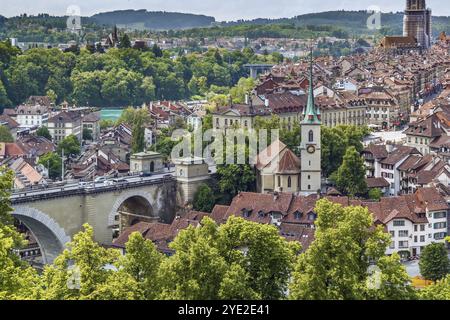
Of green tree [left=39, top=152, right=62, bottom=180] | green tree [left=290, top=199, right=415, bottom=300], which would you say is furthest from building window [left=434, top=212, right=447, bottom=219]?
green tree [left=39, top=152, right=62, bottom=180]

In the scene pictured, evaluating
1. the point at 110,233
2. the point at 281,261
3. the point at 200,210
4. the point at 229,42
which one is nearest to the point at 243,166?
the point at 200,210

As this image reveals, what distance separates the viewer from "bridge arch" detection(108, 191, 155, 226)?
141 feet

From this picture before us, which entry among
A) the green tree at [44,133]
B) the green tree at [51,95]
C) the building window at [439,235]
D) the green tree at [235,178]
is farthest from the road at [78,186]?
the green tree at [51,95]

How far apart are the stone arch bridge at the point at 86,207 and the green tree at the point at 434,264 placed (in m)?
12.5

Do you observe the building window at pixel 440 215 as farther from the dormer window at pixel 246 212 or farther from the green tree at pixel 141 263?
the green tree at pixel 141 263

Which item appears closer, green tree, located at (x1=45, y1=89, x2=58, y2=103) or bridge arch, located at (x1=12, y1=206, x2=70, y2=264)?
bridge arch, located at (x1=12, y1=206, x2=70, y2=264)

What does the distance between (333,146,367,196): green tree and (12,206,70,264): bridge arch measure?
38.0 feet

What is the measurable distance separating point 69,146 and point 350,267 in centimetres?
4451

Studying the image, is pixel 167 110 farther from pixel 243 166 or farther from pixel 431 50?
pixel 431 50

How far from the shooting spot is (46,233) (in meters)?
40.8

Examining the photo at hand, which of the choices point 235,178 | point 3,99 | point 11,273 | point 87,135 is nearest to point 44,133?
point 87,135

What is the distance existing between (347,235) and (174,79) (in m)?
90.9

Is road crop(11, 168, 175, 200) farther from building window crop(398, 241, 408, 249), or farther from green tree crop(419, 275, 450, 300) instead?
green tree crop(419, 275, 450, 300)

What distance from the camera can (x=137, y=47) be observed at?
4847 inches
